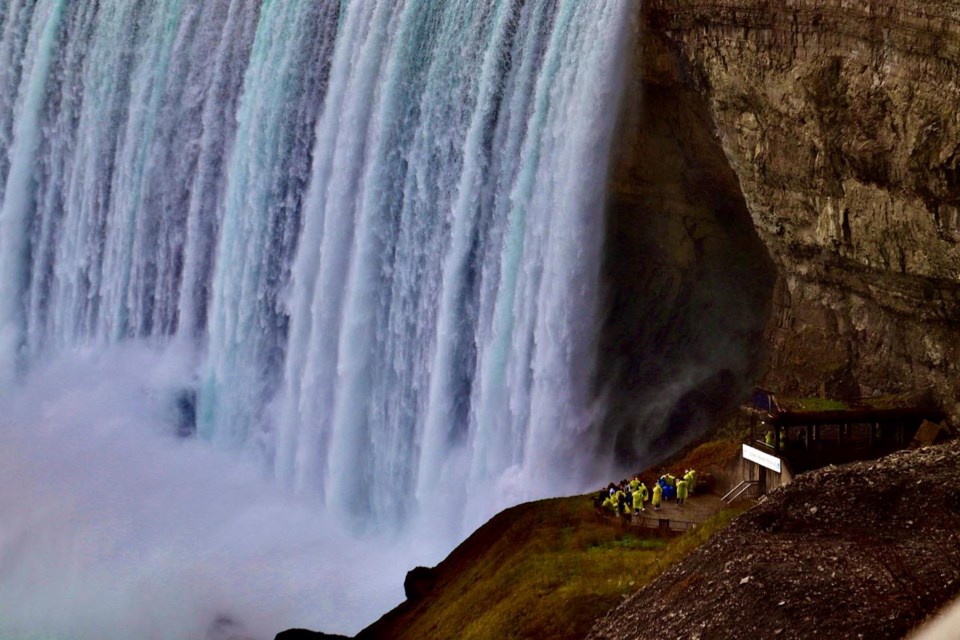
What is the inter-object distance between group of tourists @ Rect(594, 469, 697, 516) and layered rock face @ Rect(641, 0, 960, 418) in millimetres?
4168

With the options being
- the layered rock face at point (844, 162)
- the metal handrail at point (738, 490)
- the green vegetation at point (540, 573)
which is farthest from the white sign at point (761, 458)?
the layered rock face at point (844, 162)

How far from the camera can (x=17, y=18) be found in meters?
50.9

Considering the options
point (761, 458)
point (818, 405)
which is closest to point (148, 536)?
point (761, 458)

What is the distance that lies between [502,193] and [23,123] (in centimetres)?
2146

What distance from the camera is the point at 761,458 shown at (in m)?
26.3

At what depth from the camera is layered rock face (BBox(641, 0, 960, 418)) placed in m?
25.3

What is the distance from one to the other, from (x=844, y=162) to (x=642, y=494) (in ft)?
20.9

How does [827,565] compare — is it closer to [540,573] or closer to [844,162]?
[540,573]

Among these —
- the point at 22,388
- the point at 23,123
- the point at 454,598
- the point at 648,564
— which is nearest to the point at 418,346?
the point at 454,598

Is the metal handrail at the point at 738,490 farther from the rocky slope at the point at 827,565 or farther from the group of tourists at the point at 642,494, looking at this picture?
the rocky slope at the point at 827,565

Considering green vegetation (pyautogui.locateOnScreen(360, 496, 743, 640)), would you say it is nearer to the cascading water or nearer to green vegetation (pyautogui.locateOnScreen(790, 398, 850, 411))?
green vegetation (pyautogui.locateOnScreen(790, 398, 850, 411))

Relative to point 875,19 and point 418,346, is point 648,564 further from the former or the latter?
point 418,346

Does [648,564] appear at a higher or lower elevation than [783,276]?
lower

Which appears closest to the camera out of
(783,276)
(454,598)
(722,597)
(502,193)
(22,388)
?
(722,597)
